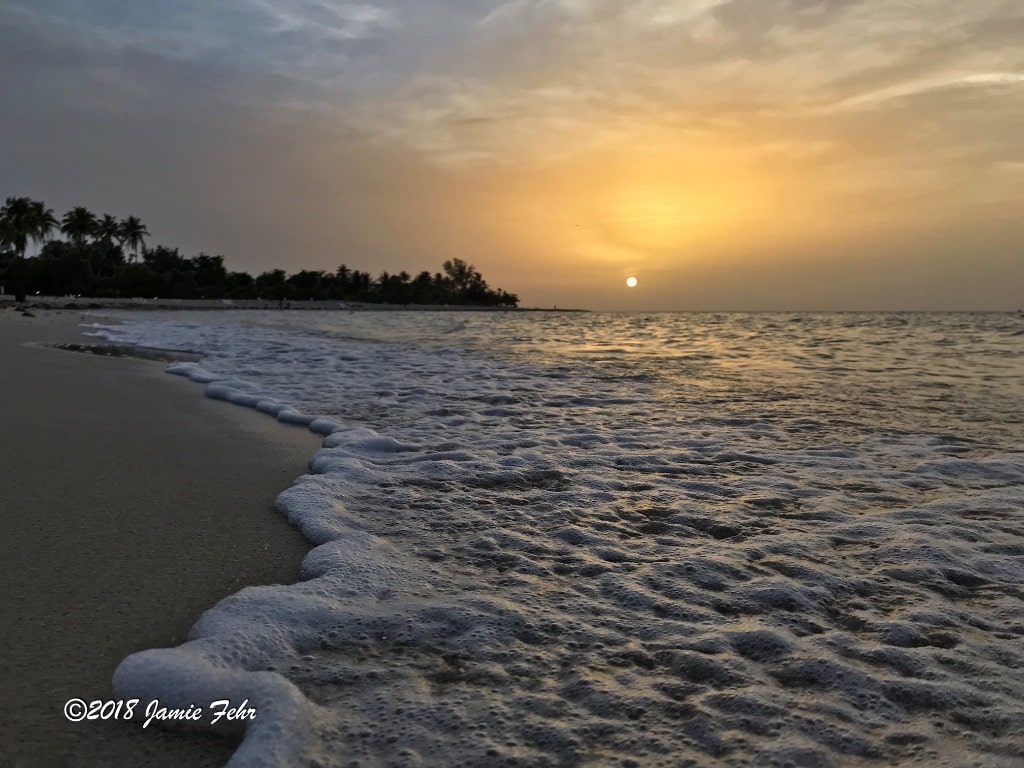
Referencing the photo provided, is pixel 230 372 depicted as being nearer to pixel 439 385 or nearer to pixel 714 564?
pixel 439 385

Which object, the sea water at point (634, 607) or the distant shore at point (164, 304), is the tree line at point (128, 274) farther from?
the sea water at point (634, 607)

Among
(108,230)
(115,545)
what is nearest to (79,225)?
(108,230)

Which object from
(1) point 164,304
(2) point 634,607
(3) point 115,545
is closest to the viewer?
(2) point 634,607

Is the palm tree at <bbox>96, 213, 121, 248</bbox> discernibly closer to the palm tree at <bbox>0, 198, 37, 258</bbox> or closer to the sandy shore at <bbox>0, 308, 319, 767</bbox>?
the palm tree at <bbox>0, 198, 37, 258</bbox>

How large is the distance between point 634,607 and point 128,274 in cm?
8562

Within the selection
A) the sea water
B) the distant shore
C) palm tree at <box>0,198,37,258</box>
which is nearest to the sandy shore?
the sea water

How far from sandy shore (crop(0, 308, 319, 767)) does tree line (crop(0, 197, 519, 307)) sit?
55.6 metres

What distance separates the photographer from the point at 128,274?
7619cm

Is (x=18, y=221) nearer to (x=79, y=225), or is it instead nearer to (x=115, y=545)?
(x=79, y=225)

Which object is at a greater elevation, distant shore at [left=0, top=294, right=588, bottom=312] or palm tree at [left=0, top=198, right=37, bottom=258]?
palm tree at [left=0, top=198, right=37, bottom=258]

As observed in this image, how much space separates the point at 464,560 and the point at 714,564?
Result: 3.26 feet

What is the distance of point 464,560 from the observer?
284 cm

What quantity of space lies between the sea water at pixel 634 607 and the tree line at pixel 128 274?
5791 cm

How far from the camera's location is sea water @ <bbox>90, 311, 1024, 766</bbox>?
1.74m
